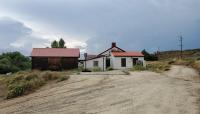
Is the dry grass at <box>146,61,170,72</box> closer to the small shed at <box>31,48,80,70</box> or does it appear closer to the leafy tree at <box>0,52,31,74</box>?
the small shed at <box>31,48,80,70</box>

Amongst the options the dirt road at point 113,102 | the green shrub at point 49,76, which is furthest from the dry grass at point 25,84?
the dirt road at point 113,102

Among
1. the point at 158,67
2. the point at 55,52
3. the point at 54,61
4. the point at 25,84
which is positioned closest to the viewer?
the point at 25,84

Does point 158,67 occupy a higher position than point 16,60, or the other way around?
point 16,60

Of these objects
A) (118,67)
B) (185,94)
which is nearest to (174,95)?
(185,94)

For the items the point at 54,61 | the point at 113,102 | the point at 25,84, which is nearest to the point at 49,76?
the point at 25,84

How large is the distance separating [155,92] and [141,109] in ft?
19.2

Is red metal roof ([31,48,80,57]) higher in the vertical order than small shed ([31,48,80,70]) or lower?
higher

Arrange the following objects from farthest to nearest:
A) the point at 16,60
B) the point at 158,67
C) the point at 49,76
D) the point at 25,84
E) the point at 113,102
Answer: the point at 16,60
the point at 158,67
the point at 49,76
the point at 25,84
the point at 113,102

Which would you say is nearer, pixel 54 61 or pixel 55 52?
pixel 54 61

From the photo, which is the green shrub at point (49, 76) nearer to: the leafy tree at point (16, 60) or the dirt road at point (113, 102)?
the dirt road at point (113, 102)

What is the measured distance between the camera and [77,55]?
52.8 m

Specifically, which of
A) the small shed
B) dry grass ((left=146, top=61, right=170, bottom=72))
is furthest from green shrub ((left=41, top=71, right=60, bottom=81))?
the small shed

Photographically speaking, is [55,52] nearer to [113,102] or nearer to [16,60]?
[16,60]

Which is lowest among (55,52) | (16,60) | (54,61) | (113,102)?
(113,102)
